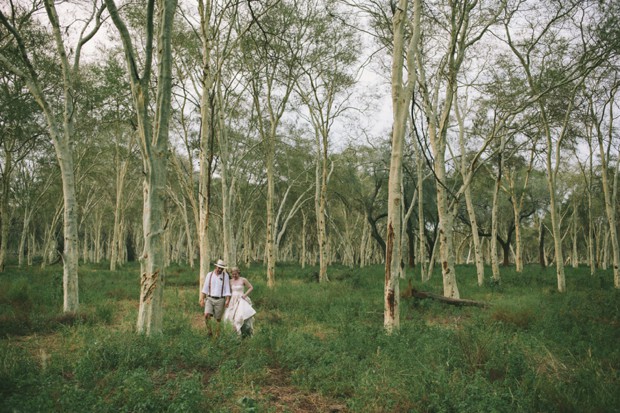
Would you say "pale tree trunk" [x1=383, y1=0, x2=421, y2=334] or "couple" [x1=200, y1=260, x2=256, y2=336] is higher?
"pale tree trunk" [x1=383, y1=0, x2=421, y2=334]

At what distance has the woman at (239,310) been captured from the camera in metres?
7.24

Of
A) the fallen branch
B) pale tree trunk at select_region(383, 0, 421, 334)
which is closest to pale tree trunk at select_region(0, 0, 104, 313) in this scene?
pale tree trunk at select_region(383, 0, 421, 334)

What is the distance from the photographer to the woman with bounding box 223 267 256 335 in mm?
7242

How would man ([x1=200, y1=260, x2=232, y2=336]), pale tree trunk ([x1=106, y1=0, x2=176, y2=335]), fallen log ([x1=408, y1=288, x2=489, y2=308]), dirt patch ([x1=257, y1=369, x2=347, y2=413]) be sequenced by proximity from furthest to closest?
1. fallen log ([x1=408, y1=288, x2=489, y2=308])
2. man ([x1=200, y1=260, x2=232, y2=336])
3. pale tree trunk ([x1=106, y1=0, x2=176, y2=335])
4. dirt patch ([x1=257, y1=369, x2=347, y2=413])

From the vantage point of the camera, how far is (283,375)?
535 cm

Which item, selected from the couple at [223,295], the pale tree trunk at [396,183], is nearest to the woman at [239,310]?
the couple at [223,295]

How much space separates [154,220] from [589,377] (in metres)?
6.02

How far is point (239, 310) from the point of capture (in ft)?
24.0

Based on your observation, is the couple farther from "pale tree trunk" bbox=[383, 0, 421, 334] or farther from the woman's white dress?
"pale tree trunk" bbox=[383, 0, 421, 334]

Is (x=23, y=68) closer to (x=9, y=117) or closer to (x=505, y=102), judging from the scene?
(x=9, y=117)

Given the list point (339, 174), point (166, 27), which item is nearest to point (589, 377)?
point (166, 27)

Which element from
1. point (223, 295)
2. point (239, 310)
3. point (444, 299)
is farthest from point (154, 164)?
point (444, 299)

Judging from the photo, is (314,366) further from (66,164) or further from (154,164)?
(66,164)

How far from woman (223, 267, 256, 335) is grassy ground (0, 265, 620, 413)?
0.57 m
